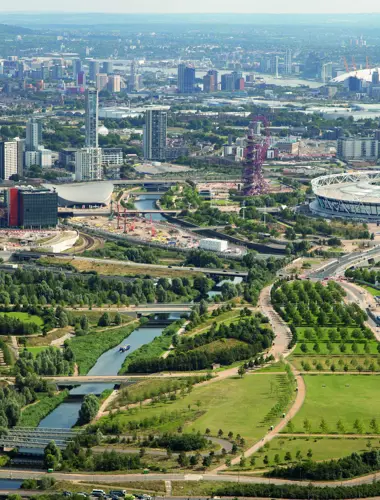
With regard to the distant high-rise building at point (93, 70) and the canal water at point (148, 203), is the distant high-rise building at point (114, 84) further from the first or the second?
the canal water at point (148, 203)

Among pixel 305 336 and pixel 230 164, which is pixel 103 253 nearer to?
pixel 305 336

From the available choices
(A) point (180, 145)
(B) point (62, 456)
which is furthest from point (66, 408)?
(A) point (180, 145)

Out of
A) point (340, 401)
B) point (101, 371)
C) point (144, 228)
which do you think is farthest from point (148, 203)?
point (340, 401)

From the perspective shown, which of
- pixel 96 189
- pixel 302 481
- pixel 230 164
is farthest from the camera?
pixel 230 164

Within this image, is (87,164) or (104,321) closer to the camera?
(104,321)

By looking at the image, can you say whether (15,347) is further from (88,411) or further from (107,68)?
(107,68)

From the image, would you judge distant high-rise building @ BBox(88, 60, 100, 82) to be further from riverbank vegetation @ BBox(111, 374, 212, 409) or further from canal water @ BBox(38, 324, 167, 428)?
riverbank vegetation @ BBox(111, 374, 212, 409)
